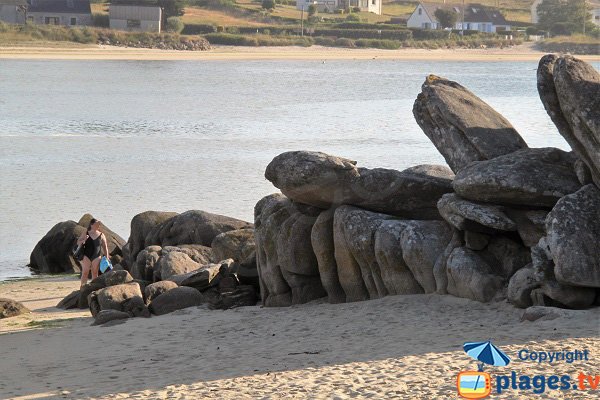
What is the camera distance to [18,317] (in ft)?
57.6

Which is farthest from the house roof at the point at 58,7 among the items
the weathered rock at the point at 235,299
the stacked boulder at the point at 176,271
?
the weathered rock at the point at 235,299

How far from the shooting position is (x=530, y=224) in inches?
566

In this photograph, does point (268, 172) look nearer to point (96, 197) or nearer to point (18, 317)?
point (18, 317)

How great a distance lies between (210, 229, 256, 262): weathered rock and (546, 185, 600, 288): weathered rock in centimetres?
742

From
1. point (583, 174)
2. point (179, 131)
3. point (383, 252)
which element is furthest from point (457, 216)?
point (179, 131)

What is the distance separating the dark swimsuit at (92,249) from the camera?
66.5 feet

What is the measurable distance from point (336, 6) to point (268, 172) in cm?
13808

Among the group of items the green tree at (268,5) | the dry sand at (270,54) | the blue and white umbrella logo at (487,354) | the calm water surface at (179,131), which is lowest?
the calm water surface at (179,131)

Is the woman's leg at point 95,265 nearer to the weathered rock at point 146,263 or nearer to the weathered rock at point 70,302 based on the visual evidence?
the weathered rock at point 146,263

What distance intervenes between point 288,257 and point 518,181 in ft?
12.4

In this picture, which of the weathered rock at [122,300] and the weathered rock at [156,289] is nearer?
the weathered rock at [122,300]

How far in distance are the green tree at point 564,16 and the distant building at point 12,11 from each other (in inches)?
2518

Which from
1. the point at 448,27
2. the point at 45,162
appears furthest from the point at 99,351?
the point at 448,27

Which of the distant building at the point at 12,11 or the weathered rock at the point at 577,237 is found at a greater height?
the distant building at the point at 12,11
